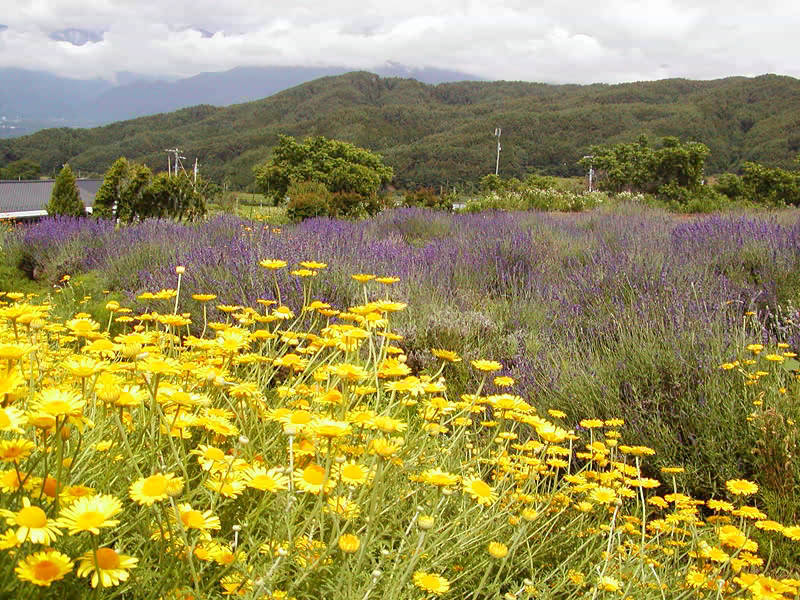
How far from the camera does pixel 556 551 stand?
172 centimetres

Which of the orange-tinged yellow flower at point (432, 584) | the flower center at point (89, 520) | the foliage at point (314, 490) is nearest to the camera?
the flower center at point (89, 520)

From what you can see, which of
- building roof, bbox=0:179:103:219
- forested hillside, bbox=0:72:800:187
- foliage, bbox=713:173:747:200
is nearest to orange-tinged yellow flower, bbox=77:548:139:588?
foliage, bbox=713:173:747:200

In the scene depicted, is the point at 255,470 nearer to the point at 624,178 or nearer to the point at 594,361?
the point at 594,361

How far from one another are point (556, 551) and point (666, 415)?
126 centimetres

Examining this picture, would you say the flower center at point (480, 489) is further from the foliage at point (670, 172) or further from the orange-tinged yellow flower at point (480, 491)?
the foliage at point (670, 172)

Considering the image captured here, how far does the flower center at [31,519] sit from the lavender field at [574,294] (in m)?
2.34

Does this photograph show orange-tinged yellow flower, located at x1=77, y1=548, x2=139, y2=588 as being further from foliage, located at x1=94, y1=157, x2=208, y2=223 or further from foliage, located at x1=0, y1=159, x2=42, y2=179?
foliage, located at x1=0, y1=159, x2=42, y2=179

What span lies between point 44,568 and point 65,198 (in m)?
13.1

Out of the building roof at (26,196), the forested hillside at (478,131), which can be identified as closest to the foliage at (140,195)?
the building roof at (26,196)

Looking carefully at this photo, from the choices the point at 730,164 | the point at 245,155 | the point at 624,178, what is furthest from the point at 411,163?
the point at 624,178

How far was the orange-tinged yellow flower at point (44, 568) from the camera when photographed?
77 cm

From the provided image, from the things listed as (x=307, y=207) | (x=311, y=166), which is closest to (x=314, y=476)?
(x=307, y=207)

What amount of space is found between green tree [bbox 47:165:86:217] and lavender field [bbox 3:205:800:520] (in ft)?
14.8

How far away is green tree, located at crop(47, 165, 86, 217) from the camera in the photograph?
11930 mm
